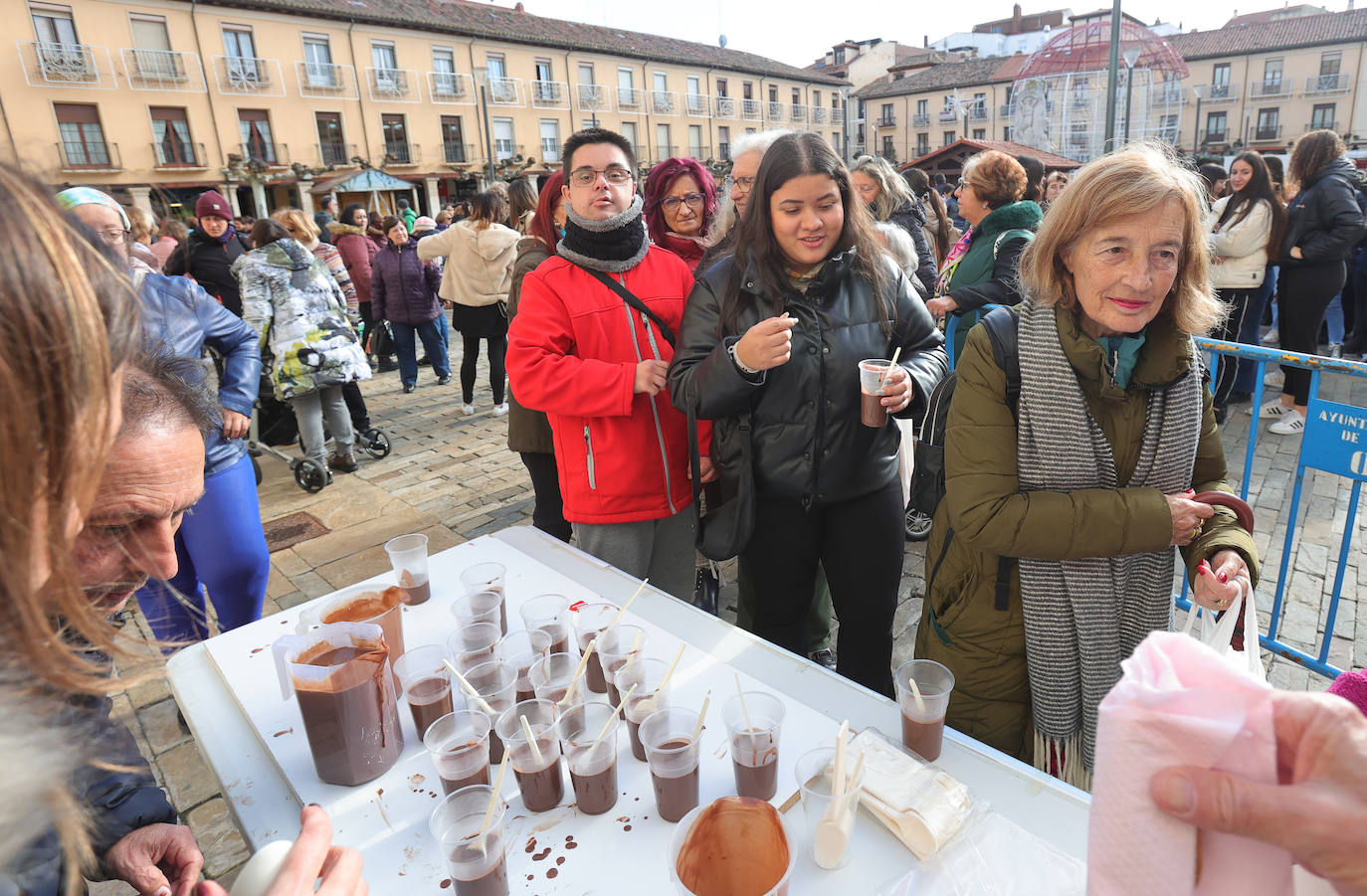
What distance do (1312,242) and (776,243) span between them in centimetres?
596

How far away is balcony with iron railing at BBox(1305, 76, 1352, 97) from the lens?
39362mm

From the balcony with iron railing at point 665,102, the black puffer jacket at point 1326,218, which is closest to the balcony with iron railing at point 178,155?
the balcony with iron railing at point 665,102

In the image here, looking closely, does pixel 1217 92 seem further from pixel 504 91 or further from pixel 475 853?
pixel 475 853

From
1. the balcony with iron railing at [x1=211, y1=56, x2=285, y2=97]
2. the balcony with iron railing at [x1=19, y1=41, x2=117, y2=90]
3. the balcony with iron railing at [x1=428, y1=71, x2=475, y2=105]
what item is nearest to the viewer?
the balcony with iron railing at [x1=19, y1=41, x2=117, y2=90]

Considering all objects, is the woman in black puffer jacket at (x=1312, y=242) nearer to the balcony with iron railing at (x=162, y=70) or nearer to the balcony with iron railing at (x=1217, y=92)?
the balcony with iron railing at (x=162, y=70)

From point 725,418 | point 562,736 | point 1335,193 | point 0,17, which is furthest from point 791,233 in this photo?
point 0,17

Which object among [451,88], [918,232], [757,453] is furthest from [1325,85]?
[757,453]

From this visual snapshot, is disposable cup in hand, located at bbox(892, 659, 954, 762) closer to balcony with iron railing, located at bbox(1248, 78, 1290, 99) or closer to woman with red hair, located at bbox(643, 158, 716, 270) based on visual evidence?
woman with red hair, located at bbox(643, 158, 716, 270)

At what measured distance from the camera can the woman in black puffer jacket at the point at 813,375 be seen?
2383mm

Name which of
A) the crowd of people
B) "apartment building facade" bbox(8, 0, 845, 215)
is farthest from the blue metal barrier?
"apartment building facade" bbox(8, 0, 845, 215)

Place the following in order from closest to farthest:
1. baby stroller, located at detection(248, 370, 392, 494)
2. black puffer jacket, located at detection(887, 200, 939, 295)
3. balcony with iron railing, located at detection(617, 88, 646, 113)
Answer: black puffer jacket, located at detection(887, 200, 939, 295) < baby stroller, located at detection(248, 370, 392, 494) < balcony with iron railing, located at detection(617, 88, 646, 113)

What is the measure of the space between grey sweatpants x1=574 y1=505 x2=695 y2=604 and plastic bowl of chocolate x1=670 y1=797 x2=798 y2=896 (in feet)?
5.23

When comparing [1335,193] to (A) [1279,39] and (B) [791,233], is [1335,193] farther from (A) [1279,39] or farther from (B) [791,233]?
(A) [1279,39]

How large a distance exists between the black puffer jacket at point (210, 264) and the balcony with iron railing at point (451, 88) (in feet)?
99.5
